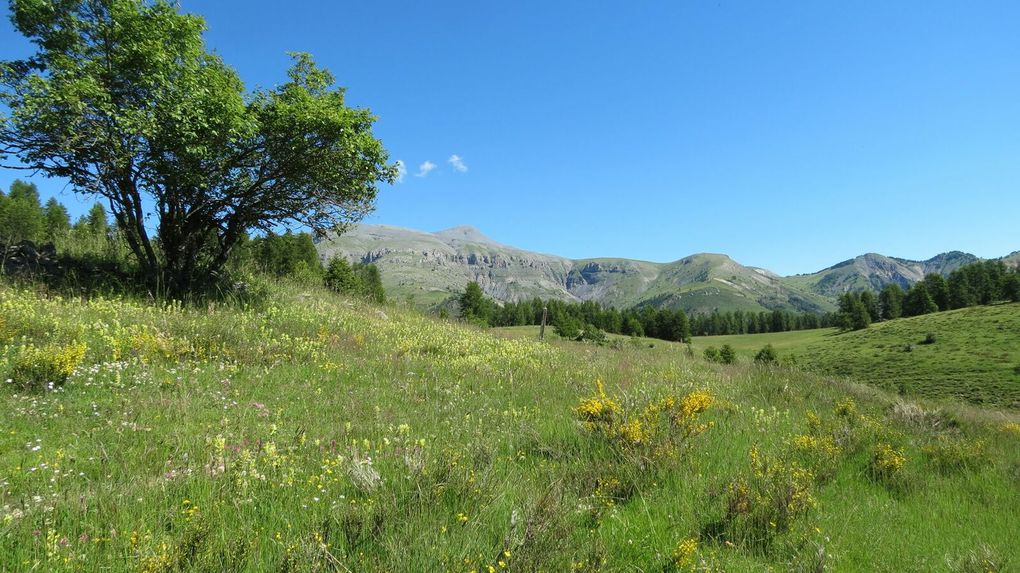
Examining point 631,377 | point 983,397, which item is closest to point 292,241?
point 631,377

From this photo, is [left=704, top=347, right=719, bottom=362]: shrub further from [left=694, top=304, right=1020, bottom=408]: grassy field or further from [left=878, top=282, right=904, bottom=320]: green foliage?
[left=878, top=282, right=904, bottom=320]: green foliage

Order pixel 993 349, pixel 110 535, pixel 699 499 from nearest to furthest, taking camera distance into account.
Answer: pixel 110 535 → pixel 699 499 → pixel 993 349

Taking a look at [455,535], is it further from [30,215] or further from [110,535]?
[30,215]

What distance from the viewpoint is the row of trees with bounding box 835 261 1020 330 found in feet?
413

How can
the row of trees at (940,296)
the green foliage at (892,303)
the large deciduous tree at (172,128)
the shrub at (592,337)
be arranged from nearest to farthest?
the large deciduous tree at (172,128), the shrub at (592,337), the row of trees at (940,296), the green foliage at (892,303)

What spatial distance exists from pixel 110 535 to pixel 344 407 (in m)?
3.60

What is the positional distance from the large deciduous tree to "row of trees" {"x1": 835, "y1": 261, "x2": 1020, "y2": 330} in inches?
6546

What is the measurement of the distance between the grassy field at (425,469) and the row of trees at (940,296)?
161 metres

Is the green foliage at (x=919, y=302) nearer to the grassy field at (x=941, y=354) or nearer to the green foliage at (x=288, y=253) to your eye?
the grassy field at (x=941, y=354)

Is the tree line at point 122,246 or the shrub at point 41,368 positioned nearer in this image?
the shrub at point 41,368

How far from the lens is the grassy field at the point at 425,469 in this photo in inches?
114

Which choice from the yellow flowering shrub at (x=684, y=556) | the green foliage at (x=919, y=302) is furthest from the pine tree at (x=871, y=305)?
the yellow flowering shrub at (x=684, y=556)

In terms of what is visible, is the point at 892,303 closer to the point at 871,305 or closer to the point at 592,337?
the point at 871,305

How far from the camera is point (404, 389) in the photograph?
7.81 meters
